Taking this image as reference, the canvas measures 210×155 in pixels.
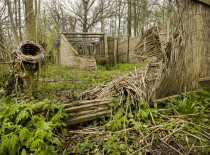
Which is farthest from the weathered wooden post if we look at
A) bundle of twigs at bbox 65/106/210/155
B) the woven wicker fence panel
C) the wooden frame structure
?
the wooden frame structure

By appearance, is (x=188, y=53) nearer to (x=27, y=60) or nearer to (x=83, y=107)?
(x=83, y=107)

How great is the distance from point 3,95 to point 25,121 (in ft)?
4.82

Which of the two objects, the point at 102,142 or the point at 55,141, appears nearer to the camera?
the point at 55,141

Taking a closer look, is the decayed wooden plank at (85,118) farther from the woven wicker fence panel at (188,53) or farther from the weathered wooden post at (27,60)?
the weathered wooden post at (27,60)

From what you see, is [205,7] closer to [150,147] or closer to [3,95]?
[150,147]

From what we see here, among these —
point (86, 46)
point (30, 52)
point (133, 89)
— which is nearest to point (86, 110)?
point (133, 89)

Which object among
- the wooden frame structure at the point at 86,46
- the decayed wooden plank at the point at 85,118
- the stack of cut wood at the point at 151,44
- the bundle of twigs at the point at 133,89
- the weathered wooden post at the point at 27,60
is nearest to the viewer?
the decayed wooden plank at the point at 85,118

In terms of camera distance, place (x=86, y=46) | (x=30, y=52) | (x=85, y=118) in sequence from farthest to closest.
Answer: (x=86, y=46) → (x=30, y=52) → (x=85, y=118)

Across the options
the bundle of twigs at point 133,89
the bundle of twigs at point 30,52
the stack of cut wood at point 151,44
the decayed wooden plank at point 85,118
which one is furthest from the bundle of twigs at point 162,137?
the stack of cut wood at point 151,44

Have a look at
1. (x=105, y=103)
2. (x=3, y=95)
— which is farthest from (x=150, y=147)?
(x=3, y=95)

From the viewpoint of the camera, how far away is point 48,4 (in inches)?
660

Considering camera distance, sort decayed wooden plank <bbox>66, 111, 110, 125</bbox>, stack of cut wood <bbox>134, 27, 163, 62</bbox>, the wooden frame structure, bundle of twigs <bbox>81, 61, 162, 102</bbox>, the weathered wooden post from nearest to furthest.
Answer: decayed wooden plank <bbox>66, 111, 110, 125</bbox>
bundle of twigs <bbox>81, 61, 162, 102</bbox>
the weathered wooden post
stack of cut wood <bbox>134, 27, 163, 62</bbox>
the wooden frame structure

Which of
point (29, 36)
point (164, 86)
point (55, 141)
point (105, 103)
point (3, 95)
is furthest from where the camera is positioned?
point (29, 36)

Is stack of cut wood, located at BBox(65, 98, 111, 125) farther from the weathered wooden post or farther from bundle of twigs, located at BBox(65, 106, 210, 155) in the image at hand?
the weathered wooden post
